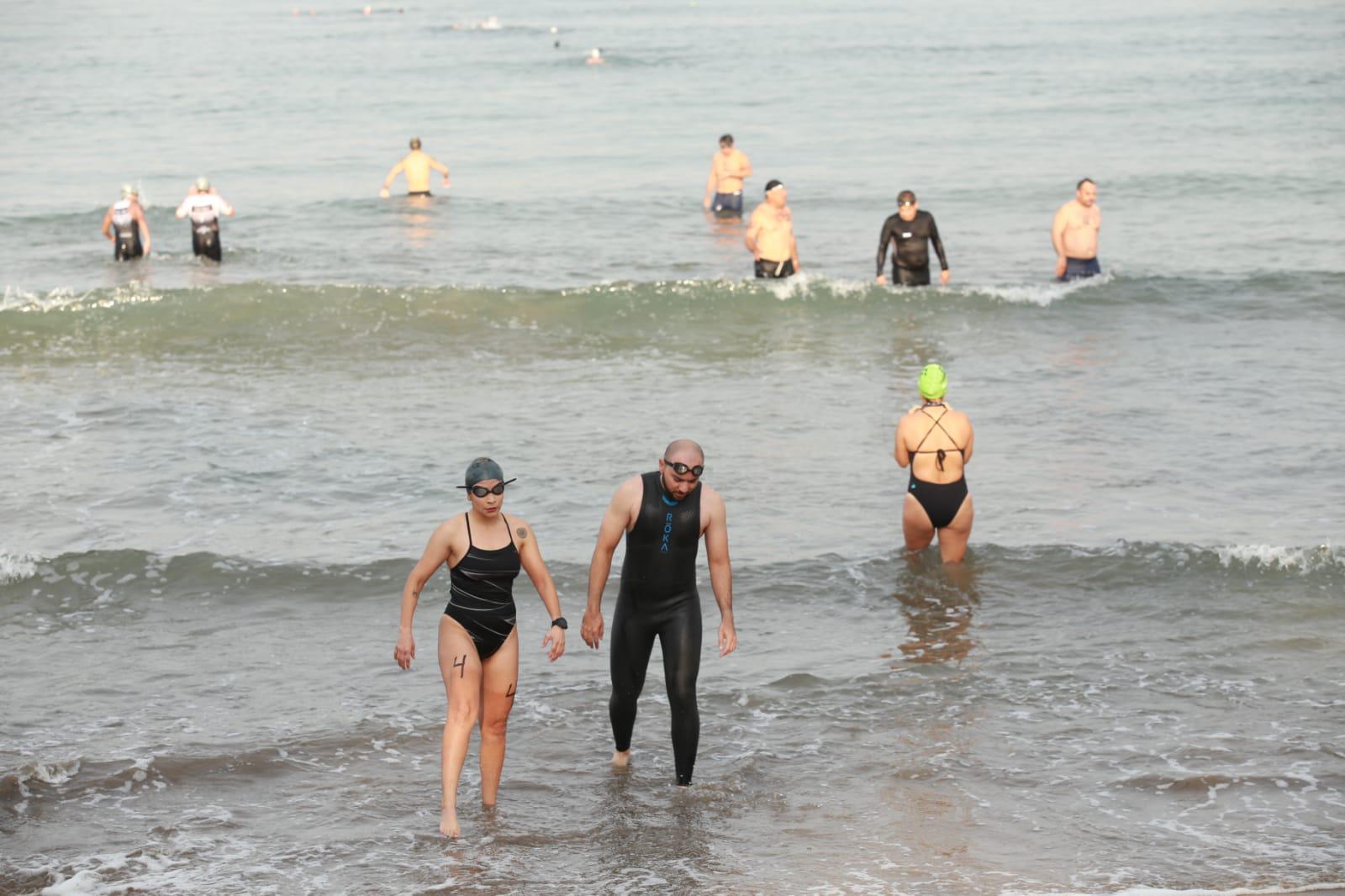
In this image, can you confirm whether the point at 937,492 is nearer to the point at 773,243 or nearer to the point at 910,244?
the point at 910,244

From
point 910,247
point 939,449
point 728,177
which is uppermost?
point 728,177

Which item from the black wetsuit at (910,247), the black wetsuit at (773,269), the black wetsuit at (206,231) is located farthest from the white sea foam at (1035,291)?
the black wetsuit at (206,231)

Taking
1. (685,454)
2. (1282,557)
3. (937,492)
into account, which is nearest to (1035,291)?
(1282,557)

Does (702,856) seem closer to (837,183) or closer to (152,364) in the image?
(152,364)

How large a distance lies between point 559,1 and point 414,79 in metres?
63.8

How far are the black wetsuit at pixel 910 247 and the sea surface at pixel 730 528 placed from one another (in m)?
0.72

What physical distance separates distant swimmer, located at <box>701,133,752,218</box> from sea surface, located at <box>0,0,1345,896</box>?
87cm

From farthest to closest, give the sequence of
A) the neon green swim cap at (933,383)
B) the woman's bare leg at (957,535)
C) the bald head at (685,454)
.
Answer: the woman's bare leg at (957,535) < the neon green swim cap at (933,383) < the bald head at (685,454)

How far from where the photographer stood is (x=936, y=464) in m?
10.1

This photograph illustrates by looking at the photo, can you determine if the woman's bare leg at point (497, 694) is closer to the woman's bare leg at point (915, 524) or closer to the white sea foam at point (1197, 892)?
the white sea foam at point (1197, 892)

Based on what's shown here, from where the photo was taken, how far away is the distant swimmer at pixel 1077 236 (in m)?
18.4

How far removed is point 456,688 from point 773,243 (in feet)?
46.0

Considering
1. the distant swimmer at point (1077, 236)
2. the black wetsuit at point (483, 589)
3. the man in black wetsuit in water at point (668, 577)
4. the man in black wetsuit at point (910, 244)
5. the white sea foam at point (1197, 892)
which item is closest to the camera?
the white sea foam at point (1197, 892)

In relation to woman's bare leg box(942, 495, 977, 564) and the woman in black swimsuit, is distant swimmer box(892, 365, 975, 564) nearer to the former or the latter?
woman's bare leg box(942, 495, 977, 564)
